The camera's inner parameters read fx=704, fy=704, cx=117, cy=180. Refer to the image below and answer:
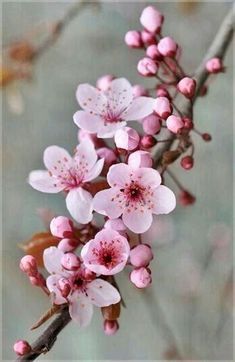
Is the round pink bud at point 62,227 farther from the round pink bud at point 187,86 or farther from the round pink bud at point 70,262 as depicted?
the round pink bud at point 187,86

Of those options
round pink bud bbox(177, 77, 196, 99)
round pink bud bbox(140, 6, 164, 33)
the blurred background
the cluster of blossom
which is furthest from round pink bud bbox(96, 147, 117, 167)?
the blurred background

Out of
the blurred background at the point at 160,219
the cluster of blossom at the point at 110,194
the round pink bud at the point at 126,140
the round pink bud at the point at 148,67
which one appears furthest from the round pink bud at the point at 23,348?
the blurred background at the point at 160,219

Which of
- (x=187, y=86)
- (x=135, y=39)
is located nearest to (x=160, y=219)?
(x=135, y=39)

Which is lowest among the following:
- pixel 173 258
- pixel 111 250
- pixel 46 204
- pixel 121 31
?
pixel 173 258

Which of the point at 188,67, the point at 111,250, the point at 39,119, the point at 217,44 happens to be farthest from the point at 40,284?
the point at 39,119

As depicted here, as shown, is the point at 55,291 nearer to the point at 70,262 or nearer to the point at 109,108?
the point at 70,262

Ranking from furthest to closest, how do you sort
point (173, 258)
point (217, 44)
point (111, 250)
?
point (173, 258) → point (217, 44) → point (111, 250)

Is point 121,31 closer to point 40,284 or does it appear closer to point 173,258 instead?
point 173,258
